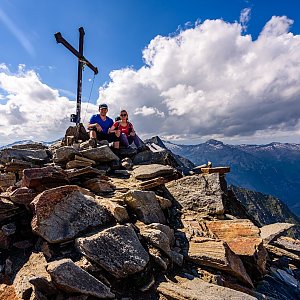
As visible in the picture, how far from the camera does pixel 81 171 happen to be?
9.41m

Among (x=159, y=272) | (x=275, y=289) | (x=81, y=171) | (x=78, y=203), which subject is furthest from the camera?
(x=81, y=171)

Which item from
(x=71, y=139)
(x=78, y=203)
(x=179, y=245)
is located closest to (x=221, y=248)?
(x=179, y=245)

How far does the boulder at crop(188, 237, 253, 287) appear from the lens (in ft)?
19.9

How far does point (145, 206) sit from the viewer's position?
7469mm

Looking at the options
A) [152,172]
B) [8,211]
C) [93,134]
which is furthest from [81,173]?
[93,134]

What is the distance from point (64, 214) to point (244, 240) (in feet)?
16.2

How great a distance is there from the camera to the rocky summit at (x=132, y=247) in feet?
16.6

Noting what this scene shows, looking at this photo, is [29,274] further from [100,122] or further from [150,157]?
[100,122]

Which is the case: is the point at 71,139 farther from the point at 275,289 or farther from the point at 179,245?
the point at 275,289

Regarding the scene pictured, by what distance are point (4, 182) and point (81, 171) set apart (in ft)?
13.8

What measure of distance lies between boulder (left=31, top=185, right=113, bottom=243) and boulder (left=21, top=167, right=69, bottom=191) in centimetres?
128

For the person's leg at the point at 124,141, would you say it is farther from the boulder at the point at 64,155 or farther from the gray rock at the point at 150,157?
the boulder at the point at 64,155

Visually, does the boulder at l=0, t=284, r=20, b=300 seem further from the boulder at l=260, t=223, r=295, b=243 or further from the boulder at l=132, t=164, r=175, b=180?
the boulder at l=260, t=223, r=295, b=243

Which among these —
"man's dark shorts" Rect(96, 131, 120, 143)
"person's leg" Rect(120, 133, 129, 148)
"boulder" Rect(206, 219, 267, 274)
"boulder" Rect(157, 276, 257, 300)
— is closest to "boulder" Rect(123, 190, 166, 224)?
"boulder" Rect(206, 219, 267, 274)
